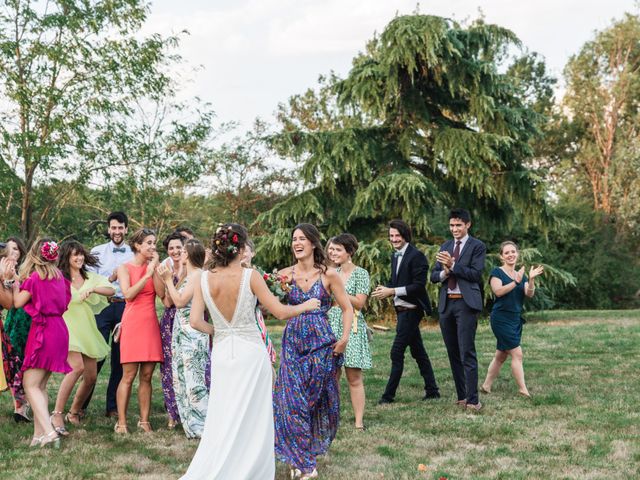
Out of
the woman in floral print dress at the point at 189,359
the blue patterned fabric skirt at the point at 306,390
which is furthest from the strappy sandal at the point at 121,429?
the blue patterned fabric skirt at the point at 306,390

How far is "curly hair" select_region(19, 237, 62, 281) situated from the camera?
7.07 metres

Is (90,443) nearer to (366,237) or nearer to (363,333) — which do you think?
(363,333)

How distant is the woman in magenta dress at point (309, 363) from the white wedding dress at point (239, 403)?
539 mm

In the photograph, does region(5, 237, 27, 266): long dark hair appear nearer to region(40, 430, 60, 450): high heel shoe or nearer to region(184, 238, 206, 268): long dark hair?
region(184, 238, 206, 268): long dark hair

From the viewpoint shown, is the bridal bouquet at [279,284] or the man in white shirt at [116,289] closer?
the bridal bouquet at [279,284]

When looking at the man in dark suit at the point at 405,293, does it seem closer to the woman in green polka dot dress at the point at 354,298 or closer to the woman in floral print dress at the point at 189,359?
the woman in green polka dot dress at the point at 354,298

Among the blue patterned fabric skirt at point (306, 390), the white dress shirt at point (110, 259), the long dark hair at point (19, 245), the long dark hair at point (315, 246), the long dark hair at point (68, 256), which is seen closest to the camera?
the blue patterned fabric skirt at point (306, 390)

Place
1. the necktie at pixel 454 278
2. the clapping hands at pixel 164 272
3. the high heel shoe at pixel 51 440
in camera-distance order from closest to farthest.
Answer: the high heel shoe at pixel 51 440, the clapping hands at pixel 164 272, the necktie at pixel 454 278

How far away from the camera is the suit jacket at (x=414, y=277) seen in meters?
9.03

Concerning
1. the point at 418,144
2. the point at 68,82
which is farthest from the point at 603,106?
the point at 68,82

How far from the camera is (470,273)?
8.52 m

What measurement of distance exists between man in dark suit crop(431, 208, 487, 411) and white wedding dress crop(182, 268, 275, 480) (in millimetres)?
3314

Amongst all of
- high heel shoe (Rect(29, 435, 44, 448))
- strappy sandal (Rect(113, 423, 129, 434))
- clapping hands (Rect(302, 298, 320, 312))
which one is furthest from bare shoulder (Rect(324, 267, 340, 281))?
high heel shoe (Rect(29, 435, 44, 448))

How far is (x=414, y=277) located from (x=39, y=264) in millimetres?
4172
